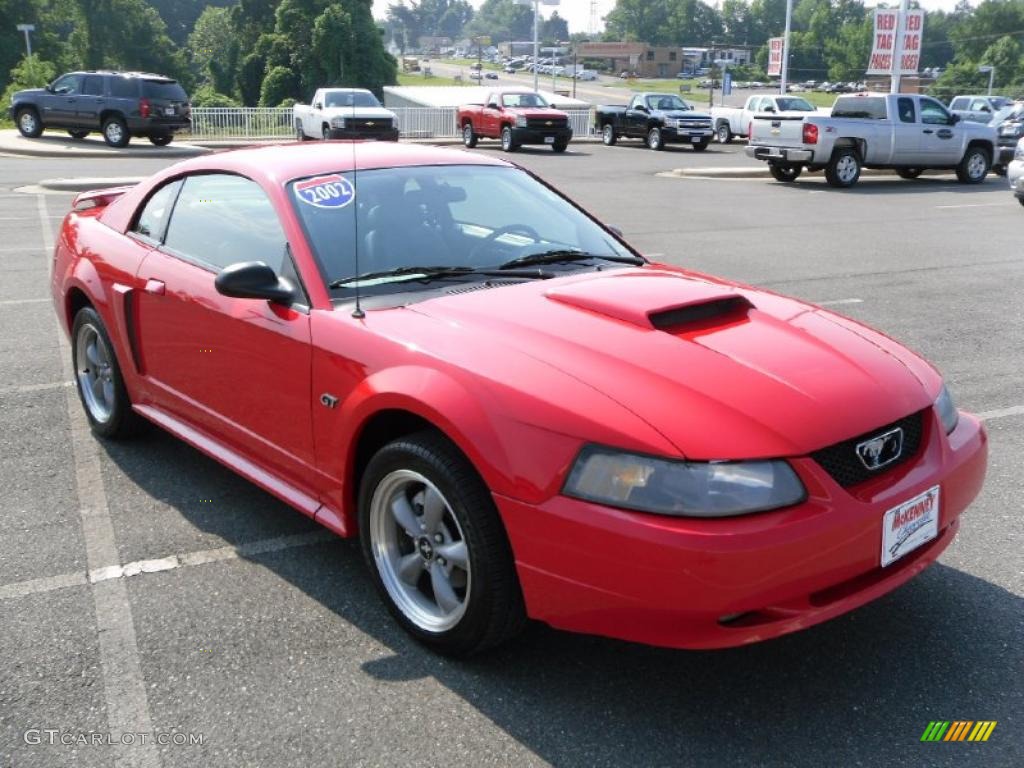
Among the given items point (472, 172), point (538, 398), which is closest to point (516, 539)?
point (538, 398)

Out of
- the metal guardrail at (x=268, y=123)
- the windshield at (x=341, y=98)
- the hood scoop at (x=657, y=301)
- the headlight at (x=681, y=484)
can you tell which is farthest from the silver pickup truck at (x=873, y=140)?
the headlight at (x=681, y=484)

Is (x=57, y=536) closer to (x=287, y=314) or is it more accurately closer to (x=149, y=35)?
(x=287, y=314)

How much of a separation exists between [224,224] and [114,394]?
1316 millimetres

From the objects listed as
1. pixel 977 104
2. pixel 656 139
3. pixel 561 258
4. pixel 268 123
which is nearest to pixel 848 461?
pixel 561 258

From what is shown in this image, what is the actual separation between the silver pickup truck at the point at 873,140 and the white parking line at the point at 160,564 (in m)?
18.7

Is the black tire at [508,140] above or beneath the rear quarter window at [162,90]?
beneath

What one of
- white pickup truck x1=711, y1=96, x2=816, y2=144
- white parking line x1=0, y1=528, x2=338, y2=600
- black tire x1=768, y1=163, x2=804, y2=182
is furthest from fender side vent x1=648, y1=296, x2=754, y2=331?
white pickup truck x1=711, y1=96, x2=816, y2=144

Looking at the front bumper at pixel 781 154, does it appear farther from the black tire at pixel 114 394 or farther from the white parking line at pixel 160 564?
the white parking line at pixel 160 564

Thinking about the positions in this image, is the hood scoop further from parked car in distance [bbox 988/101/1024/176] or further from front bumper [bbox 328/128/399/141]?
front bumper [bbox 328/128/399/141]

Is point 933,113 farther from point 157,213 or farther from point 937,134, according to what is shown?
point 157,213

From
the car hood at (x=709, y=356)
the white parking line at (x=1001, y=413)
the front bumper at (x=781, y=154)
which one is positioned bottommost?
the white parking line at (x=1001, y=413)

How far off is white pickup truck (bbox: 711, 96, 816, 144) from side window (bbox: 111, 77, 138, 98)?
58.7 feet

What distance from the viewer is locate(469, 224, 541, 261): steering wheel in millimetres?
4108

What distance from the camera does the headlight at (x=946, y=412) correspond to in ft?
11.0
